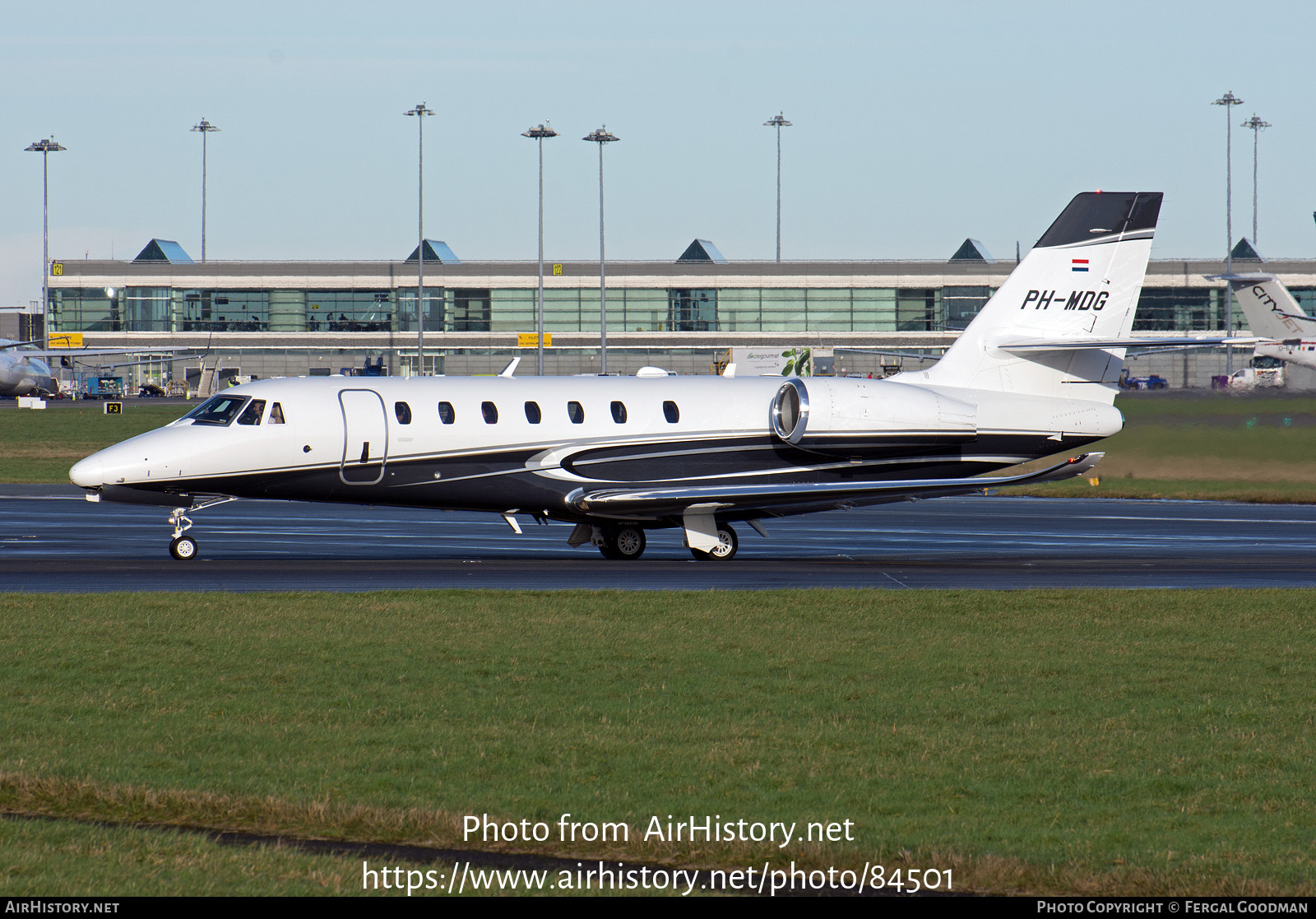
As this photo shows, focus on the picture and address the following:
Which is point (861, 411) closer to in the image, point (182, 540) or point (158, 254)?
point (182, 540)

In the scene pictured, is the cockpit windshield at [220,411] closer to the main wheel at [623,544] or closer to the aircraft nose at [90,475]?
the aircraft nose at [90,475]

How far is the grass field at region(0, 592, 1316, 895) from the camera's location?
8555 mm

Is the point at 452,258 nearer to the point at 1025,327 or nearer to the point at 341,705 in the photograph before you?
the point at 1025,327

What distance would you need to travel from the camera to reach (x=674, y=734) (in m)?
11.6

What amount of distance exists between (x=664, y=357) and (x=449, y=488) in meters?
119

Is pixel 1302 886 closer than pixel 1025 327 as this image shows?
Yes

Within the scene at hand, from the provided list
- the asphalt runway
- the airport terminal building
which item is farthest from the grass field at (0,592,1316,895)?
the airport terminal building

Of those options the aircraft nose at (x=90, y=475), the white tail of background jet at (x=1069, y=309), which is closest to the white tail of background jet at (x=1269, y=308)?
the white tail of background jet at (x=1069, y=309)

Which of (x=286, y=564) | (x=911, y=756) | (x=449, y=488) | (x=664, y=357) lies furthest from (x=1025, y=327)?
(x=664, y=357)

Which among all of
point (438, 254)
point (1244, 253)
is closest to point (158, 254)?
point (438, 254)

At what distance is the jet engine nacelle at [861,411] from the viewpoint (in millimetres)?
26406

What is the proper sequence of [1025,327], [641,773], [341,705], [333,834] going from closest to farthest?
[333,834] → [641,773] → [341,705] → [1025,327]

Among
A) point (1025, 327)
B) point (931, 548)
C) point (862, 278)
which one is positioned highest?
point (862, 278)

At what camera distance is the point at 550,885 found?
25.8 ft
